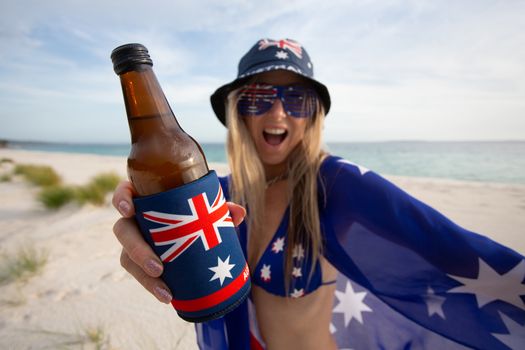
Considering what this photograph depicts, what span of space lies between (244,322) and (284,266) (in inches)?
17.3

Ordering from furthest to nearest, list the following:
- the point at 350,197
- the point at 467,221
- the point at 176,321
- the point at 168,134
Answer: the point at 467,221, the point at 176,321, the point at 350,197, the point at 168,134

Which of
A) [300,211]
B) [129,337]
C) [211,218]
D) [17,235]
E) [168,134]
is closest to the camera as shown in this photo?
[211,218]

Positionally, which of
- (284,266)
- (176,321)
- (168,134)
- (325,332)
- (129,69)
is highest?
(129,69)

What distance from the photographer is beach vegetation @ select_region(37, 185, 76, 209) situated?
17.8ft

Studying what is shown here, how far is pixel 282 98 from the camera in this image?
5.95 feet

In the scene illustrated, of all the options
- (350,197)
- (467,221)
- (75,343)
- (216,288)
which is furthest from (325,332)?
(467,221)

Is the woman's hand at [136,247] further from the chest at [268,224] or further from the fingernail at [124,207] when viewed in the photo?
the chest at [268,224]

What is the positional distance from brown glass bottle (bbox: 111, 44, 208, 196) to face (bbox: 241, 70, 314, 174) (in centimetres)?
90

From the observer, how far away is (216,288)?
0.93m

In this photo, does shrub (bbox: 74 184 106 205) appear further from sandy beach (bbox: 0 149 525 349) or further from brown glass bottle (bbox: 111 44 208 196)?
brown glass bottle (bbox: 111 44 208 196)

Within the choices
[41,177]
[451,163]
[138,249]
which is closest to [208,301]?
[138,249]

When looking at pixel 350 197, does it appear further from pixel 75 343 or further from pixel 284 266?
pixel 75 343

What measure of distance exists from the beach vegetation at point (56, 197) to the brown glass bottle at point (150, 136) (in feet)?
18.5

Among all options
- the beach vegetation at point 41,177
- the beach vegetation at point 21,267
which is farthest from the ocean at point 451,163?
the beach vegetation at point 41,177
